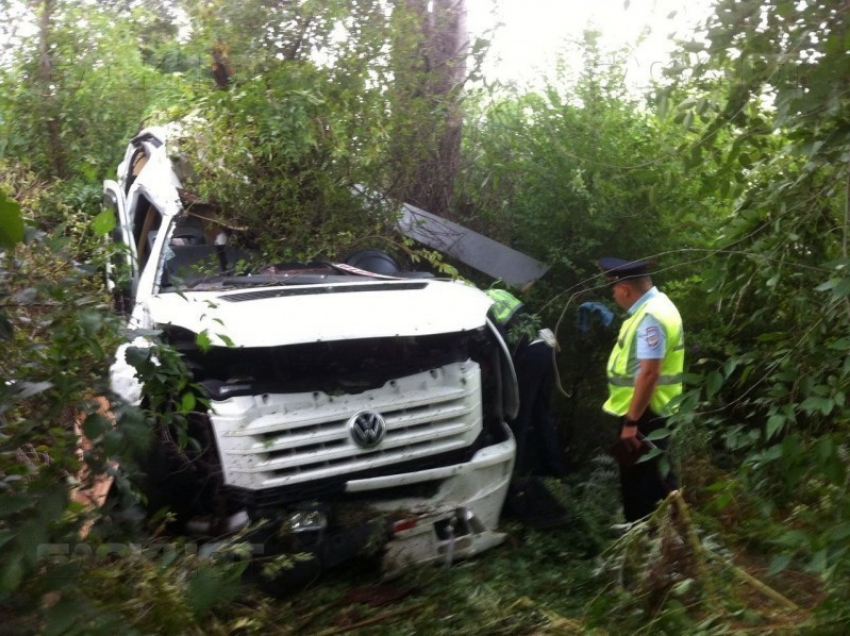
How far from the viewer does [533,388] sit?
5.92 metres

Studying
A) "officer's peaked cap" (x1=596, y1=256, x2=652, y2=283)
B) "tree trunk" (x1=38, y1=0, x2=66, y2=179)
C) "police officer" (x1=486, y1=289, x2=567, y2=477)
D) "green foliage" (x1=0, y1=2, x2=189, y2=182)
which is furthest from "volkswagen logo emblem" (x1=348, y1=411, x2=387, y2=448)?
"tree trunk" (x1=38, y1=0, x2=66, y2=179)

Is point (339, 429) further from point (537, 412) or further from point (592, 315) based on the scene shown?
point (592, 315)

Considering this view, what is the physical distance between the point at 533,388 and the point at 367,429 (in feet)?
4.96

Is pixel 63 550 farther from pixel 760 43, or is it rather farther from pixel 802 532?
pixel 760 43

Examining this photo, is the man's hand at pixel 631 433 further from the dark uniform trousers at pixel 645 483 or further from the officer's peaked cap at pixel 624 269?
the officer's peaked cap at pixel 624 269

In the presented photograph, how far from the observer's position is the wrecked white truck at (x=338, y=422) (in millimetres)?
4547

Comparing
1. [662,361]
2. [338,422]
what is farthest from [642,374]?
[338,422]

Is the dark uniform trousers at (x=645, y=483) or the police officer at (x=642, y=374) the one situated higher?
the police officer at (x=642, y=374)

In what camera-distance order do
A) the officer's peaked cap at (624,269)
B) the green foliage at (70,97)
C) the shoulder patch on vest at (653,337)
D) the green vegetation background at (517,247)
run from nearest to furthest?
the green vegetation background at (517,247) → the shoulder patch on vest at (653,337) → the officer's peaked cap at (624,269) → the green foliage at (70,97)

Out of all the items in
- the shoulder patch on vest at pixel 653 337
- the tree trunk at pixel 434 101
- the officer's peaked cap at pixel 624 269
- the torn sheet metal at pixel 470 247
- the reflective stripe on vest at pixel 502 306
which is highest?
the tree trunk at pixel 434 101

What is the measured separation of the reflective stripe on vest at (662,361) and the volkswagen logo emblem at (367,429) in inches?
65.8

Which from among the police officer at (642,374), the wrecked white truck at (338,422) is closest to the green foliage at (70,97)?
the wrecked white truck at (338,422)

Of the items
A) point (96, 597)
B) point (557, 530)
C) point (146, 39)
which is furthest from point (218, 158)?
point (146, 39)

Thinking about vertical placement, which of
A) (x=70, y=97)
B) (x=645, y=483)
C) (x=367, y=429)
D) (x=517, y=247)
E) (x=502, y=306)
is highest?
(x=70, y=97)
